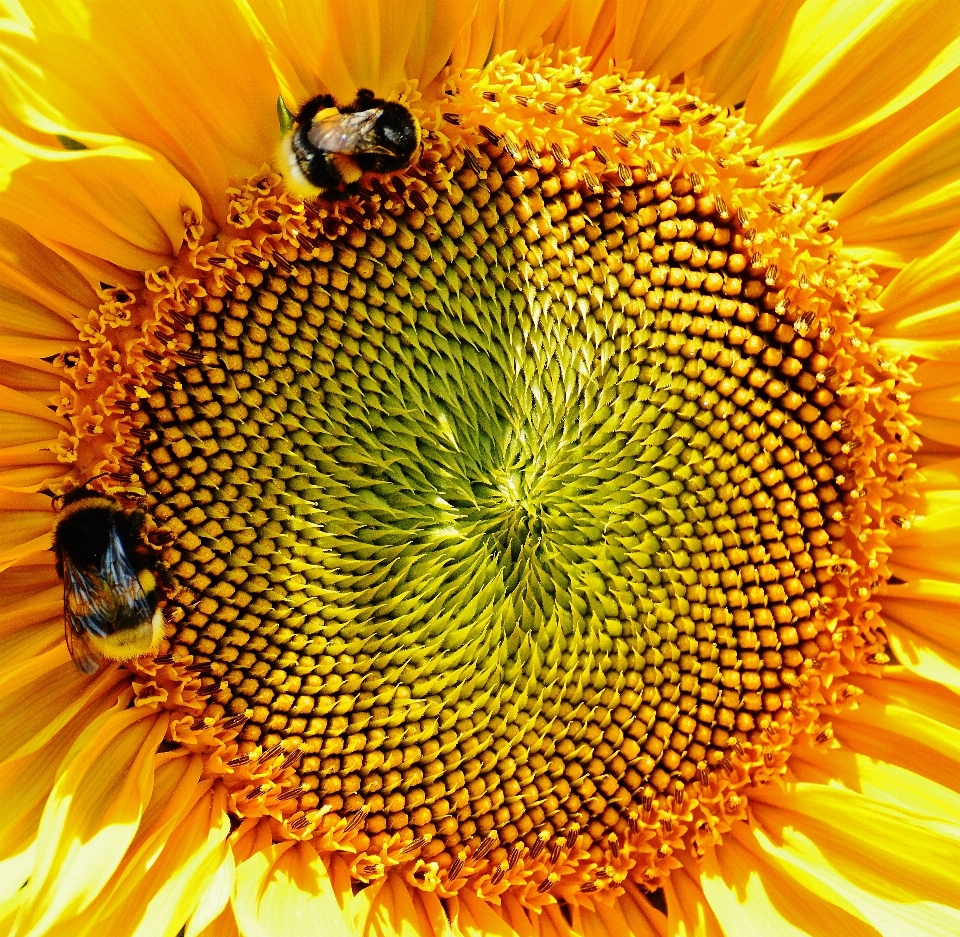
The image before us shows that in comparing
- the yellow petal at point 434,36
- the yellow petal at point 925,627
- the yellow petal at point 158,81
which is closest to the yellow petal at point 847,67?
the yellow petal at point 434,36

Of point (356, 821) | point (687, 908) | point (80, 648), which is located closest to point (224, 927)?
point (356, 821)

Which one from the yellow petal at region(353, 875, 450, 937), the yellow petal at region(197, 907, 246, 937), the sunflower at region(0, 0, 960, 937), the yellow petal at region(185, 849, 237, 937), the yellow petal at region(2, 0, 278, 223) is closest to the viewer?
the yellow petal at region(2, 0, 278, 223)

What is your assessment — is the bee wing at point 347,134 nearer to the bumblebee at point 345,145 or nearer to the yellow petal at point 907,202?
the bumblebee at point 345,145

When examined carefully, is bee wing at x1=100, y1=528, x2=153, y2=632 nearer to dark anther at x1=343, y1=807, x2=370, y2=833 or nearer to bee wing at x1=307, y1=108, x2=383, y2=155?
dark anther at x1=343, y1=807, x2=370, y2=833

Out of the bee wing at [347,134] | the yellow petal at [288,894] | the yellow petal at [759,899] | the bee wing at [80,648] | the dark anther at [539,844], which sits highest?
the bee wing at [347,134]

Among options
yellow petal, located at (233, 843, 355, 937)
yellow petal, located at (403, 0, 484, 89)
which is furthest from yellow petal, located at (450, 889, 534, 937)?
yellow petal, located at (403, 0, 484, 89)

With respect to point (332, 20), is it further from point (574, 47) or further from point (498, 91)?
point (574, 47)
